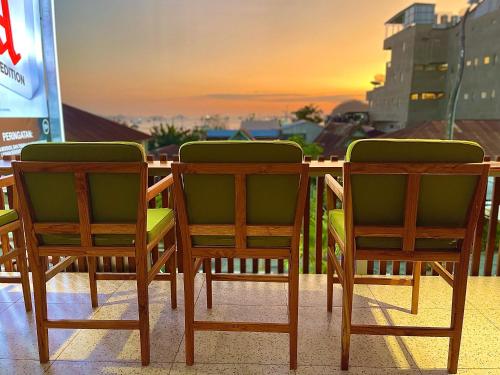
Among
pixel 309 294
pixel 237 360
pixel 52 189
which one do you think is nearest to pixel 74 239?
pixel 52 189

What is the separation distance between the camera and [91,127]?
12.6 m

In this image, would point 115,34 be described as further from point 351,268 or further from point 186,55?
point 351,268

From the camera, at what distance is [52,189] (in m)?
1.41

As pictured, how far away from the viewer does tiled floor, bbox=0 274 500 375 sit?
152 cm

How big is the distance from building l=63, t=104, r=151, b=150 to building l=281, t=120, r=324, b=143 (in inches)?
253

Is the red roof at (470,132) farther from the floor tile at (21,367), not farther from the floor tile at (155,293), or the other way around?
the floor tile at (21,367)

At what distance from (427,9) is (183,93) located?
35.1 feet

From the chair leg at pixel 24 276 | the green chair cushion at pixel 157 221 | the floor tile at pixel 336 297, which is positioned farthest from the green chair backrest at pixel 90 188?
the floor tile at pixel 336 297

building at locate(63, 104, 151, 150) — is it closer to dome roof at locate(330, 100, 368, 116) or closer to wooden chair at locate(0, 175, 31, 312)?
dome roof at locate(330, 100, 368, 116)

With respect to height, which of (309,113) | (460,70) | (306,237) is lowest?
(306,237)

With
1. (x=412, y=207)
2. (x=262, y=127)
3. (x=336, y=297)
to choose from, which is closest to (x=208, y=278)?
(x=336, y=297)

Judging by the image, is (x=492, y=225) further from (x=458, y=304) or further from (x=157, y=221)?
(x=157, y=221)

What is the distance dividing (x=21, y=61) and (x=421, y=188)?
194 inches

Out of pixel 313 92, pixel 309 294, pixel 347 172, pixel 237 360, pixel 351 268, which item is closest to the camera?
pixel 347 172
